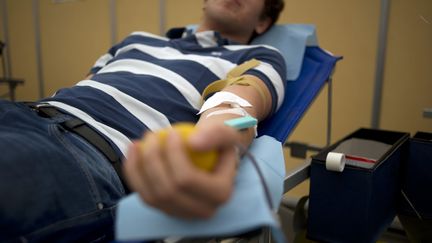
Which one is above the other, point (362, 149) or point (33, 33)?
point (33, 33)

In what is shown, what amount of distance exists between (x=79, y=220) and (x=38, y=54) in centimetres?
274

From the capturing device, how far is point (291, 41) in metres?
1.30

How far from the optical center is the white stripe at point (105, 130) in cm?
70

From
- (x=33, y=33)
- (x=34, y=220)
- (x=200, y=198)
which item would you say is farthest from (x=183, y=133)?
(x=33, y=33)

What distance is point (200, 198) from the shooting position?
29 cm

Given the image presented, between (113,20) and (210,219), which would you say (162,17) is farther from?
(210,219)

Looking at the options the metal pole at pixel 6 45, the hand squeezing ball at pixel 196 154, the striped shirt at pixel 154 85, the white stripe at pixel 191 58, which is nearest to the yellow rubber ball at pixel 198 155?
the hand squeezing ball at pixel 196 154

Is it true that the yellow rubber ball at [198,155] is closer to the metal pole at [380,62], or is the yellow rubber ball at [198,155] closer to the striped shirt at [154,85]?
the striped shirt at [154,85]

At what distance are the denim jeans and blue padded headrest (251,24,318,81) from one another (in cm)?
79

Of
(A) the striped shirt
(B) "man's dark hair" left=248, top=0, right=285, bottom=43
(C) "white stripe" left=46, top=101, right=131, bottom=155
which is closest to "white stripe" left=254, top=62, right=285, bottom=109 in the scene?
(A) the striped shirt

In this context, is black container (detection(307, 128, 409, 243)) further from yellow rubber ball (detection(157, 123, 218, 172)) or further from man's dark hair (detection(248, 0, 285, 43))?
man's dark hair (detection(248, 0, 285, 43))

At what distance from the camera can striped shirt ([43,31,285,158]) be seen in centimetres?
77

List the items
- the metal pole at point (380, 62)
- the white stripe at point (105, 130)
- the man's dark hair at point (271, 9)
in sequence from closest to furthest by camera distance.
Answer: the white stripe at point (105, 130)
the man's dark hair at point (271, 9)
the metal pole at point (380, 62)

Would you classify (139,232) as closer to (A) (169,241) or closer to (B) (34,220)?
(A) (169,241)
